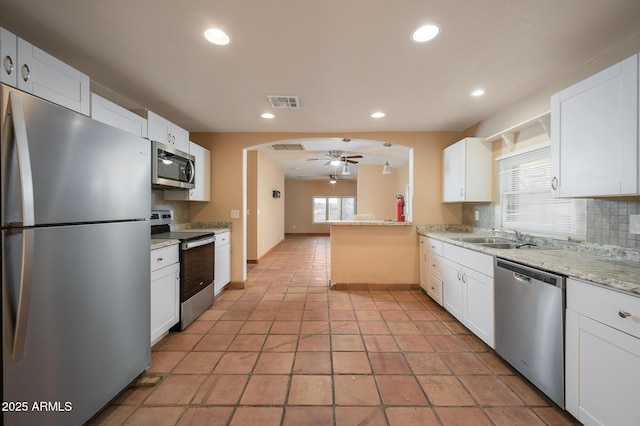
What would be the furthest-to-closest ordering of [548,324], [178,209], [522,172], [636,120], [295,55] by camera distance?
[178,209] → [522,172] → [295,55] → [548,324] → [636,120]

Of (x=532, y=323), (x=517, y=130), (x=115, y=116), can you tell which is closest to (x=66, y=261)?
(x=115, y=116)

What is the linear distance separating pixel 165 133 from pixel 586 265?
12.1 ft

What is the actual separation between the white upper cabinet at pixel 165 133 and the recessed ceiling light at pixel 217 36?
122 cm

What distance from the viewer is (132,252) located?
1.63 metres

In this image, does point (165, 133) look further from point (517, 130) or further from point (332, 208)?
point (332, 208)

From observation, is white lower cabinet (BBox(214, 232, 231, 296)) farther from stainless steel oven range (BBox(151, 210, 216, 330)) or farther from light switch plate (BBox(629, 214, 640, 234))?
light switch plate (BBox(629, 214, 640, 234))

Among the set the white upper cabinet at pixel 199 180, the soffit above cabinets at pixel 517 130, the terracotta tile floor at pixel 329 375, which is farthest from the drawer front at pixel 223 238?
the soffit above cabinets at pixel 517 130

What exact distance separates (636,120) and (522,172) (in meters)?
1.36

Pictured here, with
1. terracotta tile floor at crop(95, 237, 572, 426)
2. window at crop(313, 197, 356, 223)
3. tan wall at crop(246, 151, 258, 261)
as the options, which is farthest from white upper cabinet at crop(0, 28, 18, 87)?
window at crop(313, 197, 356, 223)

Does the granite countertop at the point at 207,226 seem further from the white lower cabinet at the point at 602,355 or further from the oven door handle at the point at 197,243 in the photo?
the white lower cabinet at the point at 602,355

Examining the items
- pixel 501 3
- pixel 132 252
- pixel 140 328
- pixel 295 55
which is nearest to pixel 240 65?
pixel 295 55

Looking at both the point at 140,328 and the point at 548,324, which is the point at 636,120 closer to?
the point at 548,324

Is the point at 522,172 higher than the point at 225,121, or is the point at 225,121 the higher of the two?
the point at 225,121

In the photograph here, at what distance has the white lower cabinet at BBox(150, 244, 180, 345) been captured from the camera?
6.87ft
